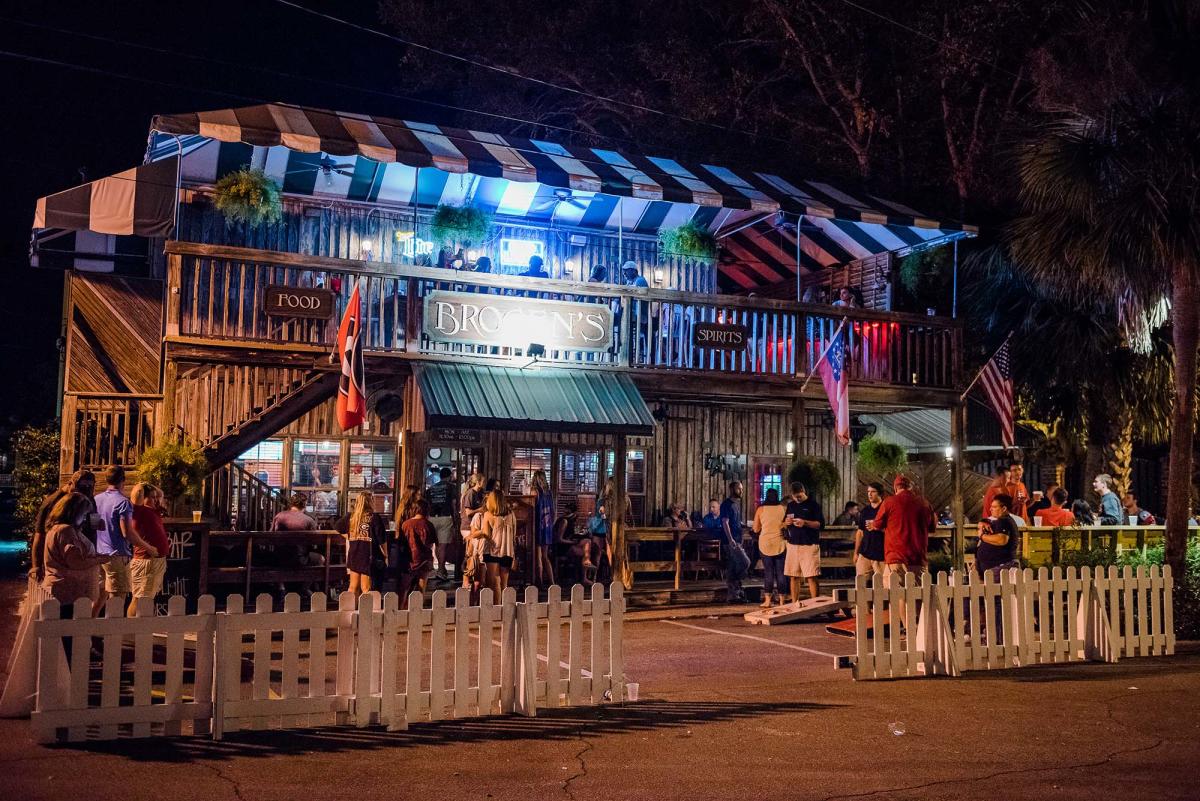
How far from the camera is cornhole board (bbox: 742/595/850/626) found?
14.6m

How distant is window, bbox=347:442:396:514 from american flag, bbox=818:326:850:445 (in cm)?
694

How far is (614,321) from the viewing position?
17.3 metres

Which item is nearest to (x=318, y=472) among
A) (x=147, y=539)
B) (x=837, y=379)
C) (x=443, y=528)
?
(x=443, y=528)

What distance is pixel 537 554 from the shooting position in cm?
1644

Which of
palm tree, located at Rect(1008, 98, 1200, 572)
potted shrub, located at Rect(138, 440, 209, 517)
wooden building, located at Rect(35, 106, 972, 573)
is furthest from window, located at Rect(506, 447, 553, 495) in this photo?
palm tree, located at Rect(1008, 98, 1200, 572)

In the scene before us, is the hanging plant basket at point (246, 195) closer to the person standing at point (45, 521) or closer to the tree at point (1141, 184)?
the person standing at point (45, 521)

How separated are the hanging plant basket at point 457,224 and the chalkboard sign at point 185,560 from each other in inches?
236

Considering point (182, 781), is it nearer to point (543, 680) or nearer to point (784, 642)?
point (543, 680)

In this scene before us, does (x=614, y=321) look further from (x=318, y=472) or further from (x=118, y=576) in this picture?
(x=118, y=576)

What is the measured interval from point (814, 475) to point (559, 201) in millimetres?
5812

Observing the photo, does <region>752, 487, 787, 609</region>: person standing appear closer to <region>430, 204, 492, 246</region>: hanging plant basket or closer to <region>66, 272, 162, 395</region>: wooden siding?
<region>430, 204, 492, 246</region>: hanging plant basket

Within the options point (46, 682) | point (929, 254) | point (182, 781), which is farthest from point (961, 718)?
point (929, 254)

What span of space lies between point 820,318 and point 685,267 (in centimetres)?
325

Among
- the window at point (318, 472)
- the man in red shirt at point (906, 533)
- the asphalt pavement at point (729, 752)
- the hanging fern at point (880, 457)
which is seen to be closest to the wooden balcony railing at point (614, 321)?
the hanging fern at point (880, 457)
